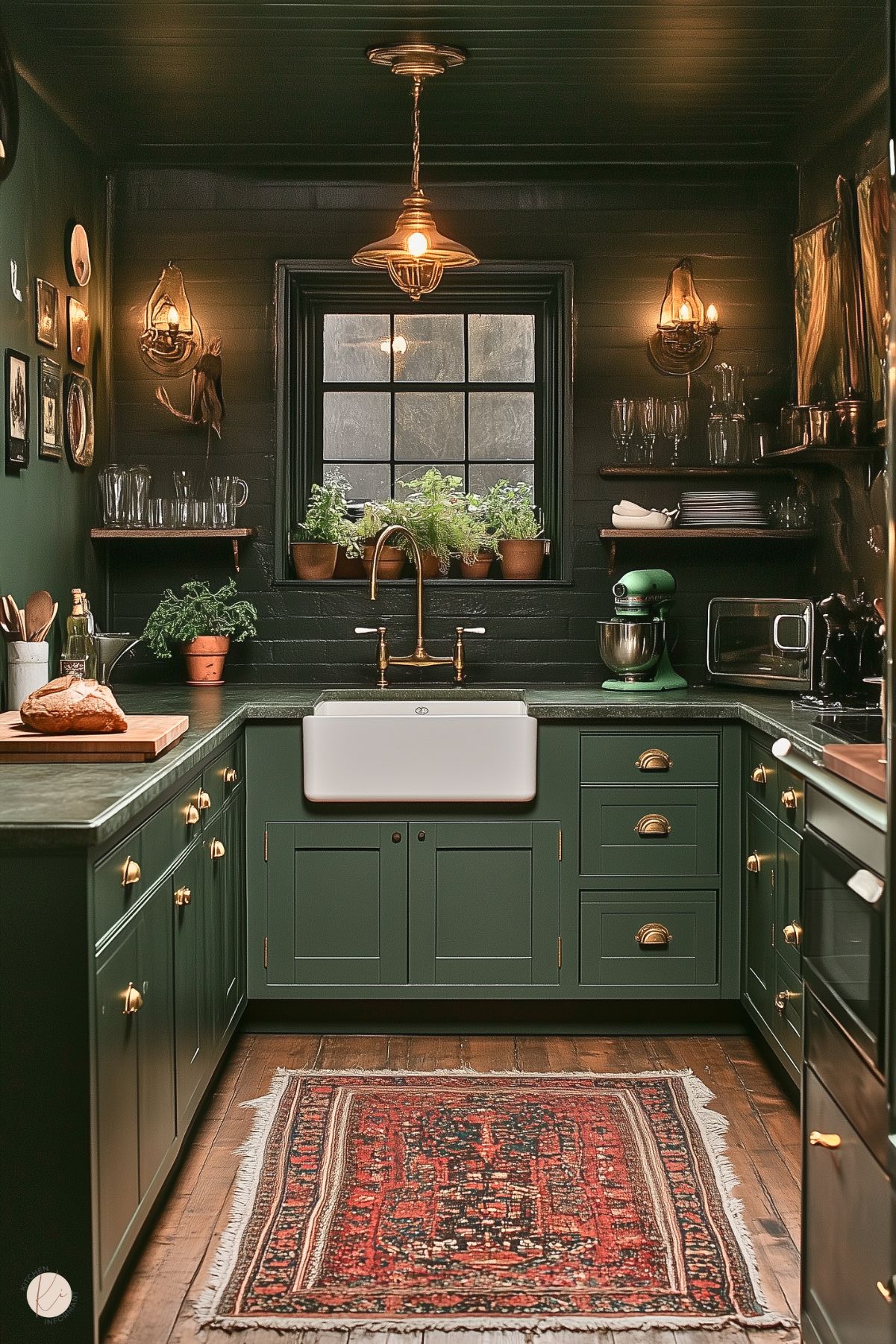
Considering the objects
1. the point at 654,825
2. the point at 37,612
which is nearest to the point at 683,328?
the point at 654,825

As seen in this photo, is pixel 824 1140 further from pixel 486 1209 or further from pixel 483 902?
pixel 483 902

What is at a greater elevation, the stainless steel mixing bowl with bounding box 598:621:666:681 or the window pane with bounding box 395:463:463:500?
the window pane with bounding box 395:463:463:500

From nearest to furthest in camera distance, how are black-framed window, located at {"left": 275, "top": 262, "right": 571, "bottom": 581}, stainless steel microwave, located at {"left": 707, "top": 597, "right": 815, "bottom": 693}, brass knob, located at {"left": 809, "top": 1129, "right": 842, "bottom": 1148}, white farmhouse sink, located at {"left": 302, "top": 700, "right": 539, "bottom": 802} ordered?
brass knob, located at {"left": 809, "top": 1129, "right": 842, "bottom": 1148}
white farmhouse sink, located at {"left": 302, "top": 700, "right": 539, "bottom": 802}
stainless steel microwave, located at {"left": 707, "top": 597, "right": 815, "bottom": 693}
black-framed window, located at {"left": 275, "top": 262, "right": 571, "bottom": 581}

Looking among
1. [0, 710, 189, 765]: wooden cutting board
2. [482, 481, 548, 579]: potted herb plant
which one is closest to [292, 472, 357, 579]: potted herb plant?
[482, 481, 548, 579]: potted herb plant

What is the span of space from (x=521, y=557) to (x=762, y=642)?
0.87 meters

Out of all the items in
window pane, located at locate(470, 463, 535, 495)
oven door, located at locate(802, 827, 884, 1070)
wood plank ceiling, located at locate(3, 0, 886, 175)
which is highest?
wood plank ceiling, located at locate(3, 0, 886, 175)

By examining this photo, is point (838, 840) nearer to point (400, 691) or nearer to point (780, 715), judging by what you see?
point (780, 715)

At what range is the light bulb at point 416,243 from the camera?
3.60 metres

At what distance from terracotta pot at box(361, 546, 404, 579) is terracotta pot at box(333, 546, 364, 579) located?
37 mm

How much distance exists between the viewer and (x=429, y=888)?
376cm

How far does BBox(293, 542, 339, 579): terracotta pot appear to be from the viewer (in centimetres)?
442

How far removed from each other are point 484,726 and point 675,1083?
3.52 feet

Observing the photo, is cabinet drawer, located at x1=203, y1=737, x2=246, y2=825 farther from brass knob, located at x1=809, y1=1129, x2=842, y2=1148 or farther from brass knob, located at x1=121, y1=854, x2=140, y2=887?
brass knob, located at x1=809, y1=1129, x2=842, y2=1148

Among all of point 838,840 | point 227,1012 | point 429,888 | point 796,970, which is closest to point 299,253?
point 429,888
